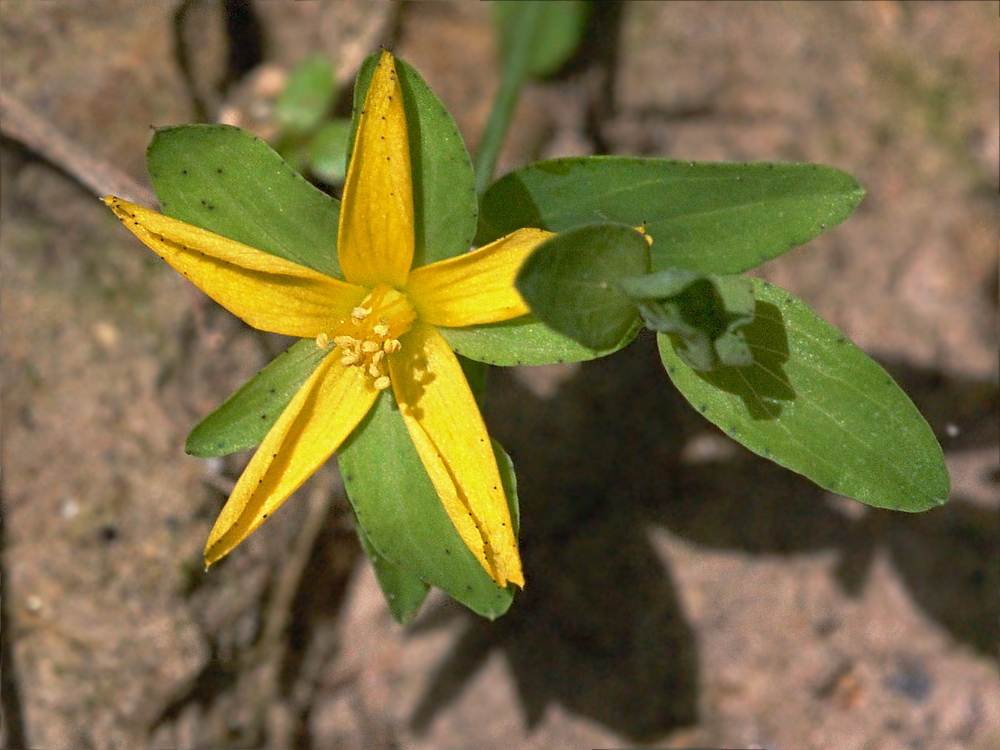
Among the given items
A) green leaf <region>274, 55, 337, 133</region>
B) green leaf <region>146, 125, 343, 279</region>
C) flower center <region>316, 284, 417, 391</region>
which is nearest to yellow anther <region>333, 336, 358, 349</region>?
flower center <region>316, 284, 417, 391</region>

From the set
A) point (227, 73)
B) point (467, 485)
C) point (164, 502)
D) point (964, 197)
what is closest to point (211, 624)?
point (164, 502)

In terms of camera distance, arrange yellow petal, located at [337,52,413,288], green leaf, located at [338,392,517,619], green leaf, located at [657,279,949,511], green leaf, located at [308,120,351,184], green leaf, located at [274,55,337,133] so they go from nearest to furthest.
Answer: yellow petal, located at [337,52,413,288] < green leaf, located at [657,279,949,511] < green leaf, located at [338,392,517,619] < green leaf, located at [308,120,351,184] < green leaf, located at [274,55,337,133]

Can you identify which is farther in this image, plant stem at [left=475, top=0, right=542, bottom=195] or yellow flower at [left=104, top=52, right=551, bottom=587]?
plant stem at [left=475, top=0, right=542, bottom=195]

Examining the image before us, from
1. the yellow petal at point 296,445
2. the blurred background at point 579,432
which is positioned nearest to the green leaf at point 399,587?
the yellow petal at point 296,445

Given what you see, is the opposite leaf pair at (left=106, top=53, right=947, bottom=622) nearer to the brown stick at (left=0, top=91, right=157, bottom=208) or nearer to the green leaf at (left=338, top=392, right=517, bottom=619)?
the green leaf at (left=338, top=392, right=517, bottom=619)

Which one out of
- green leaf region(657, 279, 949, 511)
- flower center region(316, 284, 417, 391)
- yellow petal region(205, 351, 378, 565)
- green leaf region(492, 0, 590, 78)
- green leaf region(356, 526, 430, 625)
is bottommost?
green leaf region(356, 526, 430, 625)

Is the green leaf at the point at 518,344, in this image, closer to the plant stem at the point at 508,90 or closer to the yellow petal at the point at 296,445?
the yellow petal at the point at 296,445

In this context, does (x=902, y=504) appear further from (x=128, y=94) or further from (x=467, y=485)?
(x=128, y=94)

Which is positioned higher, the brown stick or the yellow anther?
the brown stick
